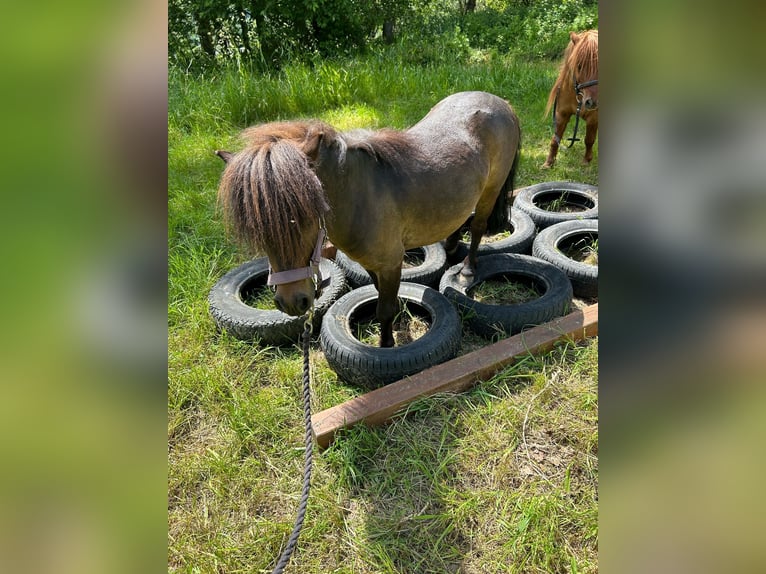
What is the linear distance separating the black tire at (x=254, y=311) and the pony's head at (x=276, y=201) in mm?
1227

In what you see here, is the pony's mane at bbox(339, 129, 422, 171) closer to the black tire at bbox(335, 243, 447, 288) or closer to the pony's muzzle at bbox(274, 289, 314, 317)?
the pony's muzzle at bbox(274, 289, 314, 317)

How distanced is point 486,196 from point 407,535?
2614 mm

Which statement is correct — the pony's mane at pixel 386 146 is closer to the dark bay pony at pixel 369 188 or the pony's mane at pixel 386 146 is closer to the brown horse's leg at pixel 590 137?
the dark bay pony at pixel 369 188

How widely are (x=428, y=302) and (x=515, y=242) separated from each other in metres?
1.28

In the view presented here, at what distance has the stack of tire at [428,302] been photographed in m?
2.95

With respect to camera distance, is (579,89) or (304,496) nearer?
(304,496)

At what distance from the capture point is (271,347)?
340cm

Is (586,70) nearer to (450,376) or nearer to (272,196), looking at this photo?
(450,376)

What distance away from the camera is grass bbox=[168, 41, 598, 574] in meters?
2.11

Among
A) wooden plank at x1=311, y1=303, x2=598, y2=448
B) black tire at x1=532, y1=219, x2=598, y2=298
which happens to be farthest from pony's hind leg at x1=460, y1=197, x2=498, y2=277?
wooden plank at x1=311, y1=303, x2=598, y2=448

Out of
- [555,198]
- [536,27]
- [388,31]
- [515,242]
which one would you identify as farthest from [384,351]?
[536,27]

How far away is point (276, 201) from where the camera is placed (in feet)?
6.21

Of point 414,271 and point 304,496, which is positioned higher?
point 304,496
